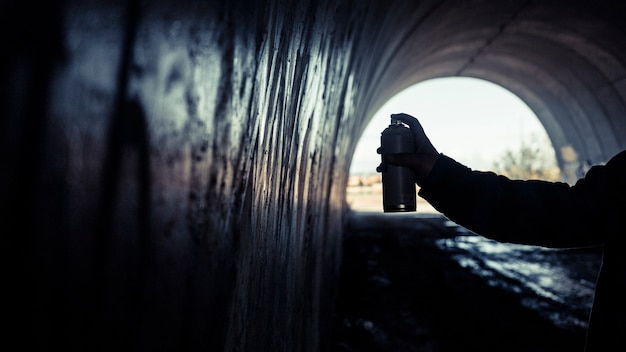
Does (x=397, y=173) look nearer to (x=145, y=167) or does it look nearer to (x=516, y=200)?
(x=516, y=200)

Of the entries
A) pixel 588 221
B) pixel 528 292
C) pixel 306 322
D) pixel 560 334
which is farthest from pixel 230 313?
pixel 528 292

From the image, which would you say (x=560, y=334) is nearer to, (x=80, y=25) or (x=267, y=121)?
(x=267, y=121)

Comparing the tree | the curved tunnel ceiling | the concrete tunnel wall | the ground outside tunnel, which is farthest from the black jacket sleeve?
the tree

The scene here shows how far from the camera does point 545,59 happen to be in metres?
8.94

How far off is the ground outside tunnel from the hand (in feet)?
10.1

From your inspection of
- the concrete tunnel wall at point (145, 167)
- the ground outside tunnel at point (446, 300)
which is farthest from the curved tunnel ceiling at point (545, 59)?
the concrete tunnel wall at point (145, 167)

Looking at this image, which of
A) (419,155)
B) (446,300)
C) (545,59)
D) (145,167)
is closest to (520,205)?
(419,155)

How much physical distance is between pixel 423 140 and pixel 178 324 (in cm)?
158

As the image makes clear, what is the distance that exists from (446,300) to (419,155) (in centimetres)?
426

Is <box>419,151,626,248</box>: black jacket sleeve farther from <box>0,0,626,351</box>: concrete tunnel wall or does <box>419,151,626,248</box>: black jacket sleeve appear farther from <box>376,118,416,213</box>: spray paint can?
<box>0,0,626,351</box>: concrete tunnel wall

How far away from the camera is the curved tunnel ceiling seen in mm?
6531

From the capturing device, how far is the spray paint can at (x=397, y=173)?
2045 millimetres

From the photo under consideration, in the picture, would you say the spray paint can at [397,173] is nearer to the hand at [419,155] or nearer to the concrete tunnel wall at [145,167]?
the hand at [419,155]

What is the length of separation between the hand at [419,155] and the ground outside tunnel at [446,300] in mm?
3092
